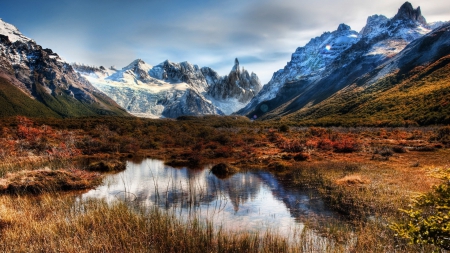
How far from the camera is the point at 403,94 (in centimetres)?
11156

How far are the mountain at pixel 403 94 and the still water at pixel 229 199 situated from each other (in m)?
65.7

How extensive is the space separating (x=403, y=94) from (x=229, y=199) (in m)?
122

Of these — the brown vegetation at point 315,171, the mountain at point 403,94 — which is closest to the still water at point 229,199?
the brown vegetation at point 315,171

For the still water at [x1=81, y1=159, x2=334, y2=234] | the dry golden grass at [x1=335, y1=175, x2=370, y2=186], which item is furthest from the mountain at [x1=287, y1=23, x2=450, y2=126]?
the still water at [x1=81, y1=159, x2=334, y2=234]

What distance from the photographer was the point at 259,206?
15.4 m

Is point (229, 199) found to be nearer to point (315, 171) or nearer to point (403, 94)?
point (315, 171)

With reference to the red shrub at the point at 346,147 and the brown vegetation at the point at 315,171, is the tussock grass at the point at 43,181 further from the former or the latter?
the red shrub at the point at 346,147

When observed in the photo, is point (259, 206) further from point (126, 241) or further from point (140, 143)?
point (140, 143)

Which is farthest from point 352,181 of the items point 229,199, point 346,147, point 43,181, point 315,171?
point 43,181

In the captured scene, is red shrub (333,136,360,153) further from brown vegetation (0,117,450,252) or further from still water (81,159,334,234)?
still water (81,159,334,234)

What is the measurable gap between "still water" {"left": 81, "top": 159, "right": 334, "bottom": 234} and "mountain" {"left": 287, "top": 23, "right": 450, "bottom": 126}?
65731 millimetres

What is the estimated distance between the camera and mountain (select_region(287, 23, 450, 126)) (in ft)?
271

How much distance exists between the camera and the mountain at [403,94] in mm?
82562

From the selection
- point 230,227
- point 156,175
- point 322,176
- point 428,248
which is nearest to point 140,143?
point 156,175
